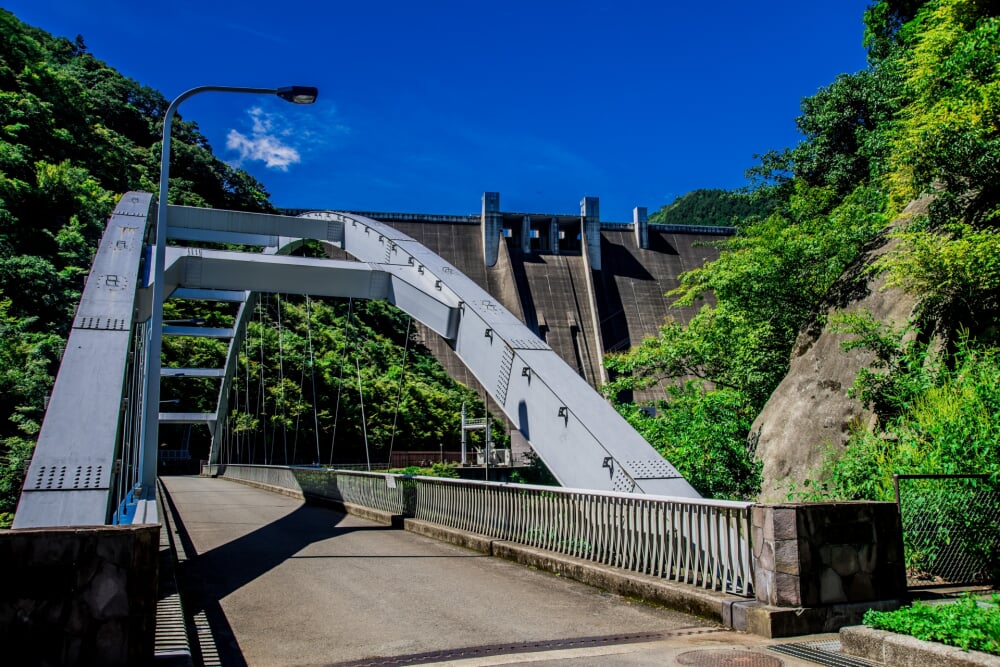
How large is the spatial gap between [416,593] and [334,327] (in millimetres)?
51359

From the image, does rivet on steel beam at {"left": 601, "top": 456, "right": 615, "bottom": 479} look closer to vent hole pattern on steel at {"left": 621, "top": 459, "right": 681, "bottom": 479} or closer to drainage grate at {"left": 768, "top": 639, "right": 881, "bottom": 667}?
vent hole pattern on steel at {"left": 621, "top": 459, "right": 681, "bottom": 479}

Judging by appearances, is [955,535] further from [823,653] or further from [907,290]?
[907,290]

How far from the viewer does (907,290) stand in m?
11.4

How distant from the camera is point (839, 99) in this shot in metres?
24.7

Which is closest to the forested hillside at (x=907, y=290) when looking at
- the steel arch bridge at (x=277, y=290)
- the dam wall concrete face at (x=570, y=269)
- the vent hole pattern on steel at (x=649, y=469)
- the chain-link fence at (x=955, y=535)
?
the chain-link fence at (x=955, y=535)

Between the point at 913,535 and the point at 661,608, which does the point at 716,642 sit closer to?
the point at 661,608

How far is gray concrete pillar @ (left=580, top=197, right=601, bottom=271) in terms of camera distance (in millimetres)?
63812

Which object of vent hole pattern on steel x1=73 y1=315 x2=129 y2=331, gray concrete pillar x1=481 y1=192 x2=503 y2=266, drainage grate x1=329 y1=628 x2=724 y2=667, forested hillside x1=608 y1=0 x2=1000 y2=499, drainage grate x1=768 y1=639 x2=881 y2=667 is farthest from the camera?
gray concrete pillar x1=481 y1=192 x2=503 y2=266

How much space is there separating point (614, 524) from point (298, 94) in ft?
27.3

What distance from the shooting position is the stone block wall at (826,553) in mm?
5387

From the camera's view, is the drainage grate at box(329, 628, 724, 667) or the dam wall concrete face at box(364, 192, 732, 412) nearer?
the drainage grate at box(329, 628, 724, 667)

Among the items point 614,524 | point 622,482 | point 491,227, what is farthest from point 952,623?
point 491,227

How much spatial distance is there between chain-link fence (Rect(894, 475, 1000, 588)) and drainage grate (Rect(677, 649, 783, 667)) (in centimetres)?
325

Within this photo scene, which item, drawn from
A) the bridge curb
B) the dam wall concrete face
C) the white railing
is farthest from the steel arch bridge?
the dam wall concrete face
